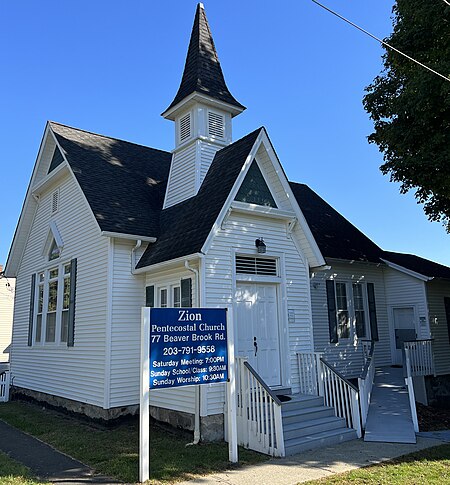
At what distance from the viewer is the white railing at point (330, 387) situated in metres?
9.23

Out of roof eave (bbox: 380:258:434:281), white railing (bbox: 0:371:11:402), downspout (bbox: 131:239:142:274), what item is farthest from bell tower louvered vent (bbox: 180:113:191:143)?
white railing (bbox: 0:371:11:402)

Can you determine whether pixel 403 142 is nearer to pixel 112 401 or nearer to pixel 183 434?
pixel 183 434

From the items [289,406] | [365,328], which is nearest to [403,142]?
[365,328]

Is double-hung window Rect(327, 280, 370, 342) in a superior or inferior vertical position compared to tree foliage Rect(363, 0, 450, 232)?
inferior

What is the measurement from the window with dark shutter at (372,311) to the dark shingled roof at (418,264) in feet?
4.59

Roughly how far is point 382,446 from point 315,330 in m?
5.17

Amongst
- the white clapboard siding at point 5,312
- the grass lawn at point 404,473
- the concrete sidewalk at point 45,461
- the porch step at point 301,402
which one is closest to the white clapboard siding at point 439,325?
the porch step at point 301,402

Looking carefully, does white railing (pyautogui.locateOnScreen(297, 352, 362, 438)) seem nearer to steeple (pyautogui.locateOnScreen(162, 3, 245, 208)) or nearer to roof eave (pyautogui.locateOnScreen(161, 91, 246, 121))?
steeple (pyautogui.locateOnScreen(162, 3, 245, 208))

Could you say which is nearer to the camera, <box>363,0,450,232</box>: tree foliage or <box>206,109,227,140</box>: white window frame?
<box>363,0,450,232</box>: tree foliage

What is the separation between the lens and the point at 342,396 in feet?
31.0

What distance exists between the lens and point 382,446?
8281 mm

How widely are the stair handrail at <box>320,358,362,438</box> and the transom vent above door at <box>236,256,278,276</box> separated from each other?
7.91 feet

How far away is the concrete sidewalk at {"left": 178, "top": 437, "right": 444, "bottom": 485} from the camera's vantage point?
21.2ft

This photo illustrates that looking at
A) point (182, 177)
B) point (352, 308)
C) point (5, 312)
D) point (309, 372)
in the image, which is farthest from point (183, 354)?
point (5, 312)
